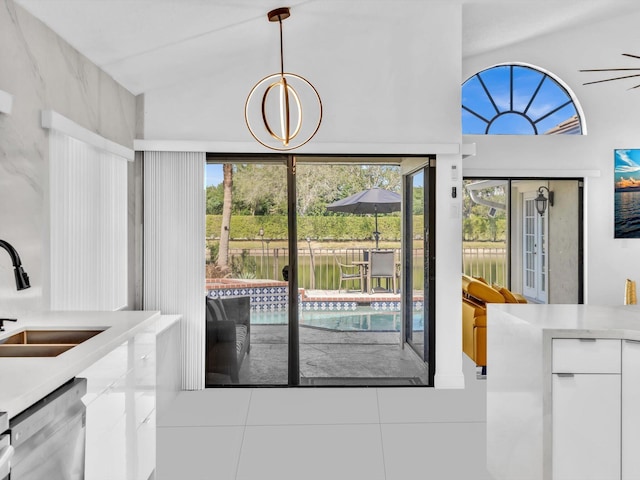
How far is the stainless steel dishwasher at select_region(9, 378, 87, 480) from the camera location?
1.40 meters

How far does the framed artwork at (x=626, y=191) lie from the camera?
618cm

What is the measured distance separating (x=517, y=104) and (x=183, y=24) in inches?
177

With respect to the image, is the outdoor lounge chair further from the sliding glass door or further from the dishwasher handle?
the dishwasher handle

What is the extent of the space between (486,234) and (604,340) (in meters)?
4.18

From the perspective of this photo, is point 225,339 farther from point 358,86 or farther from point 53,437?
point 53,437

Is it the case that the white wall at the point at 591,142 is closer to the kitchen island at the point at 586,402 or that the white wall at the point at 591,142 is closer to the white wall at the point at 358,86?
the white wall at the point at 358,86

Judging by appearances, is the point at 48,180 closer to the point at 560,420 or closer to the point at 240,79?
the point at 240,79

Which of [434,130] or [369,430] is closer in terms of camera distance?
[369,430]

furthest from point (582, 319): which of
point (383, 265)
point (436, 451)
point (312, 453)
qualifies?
point (383, 265)

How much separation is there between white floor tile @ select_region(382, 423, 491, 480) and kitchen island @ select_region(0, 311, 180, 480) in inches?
53.6

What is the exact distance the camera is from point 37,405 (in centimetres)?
150

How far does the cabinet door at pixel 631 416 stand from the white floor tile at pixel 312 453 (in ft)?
3.93

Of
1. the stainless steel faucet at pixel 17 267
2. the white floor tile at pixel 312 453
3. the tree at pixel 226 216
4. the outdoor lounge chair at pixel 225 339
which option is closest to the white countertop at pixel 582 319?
the white floor tile at pixel 312 453

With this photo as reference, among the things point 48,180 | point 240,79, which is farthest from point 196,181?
point 48,180
